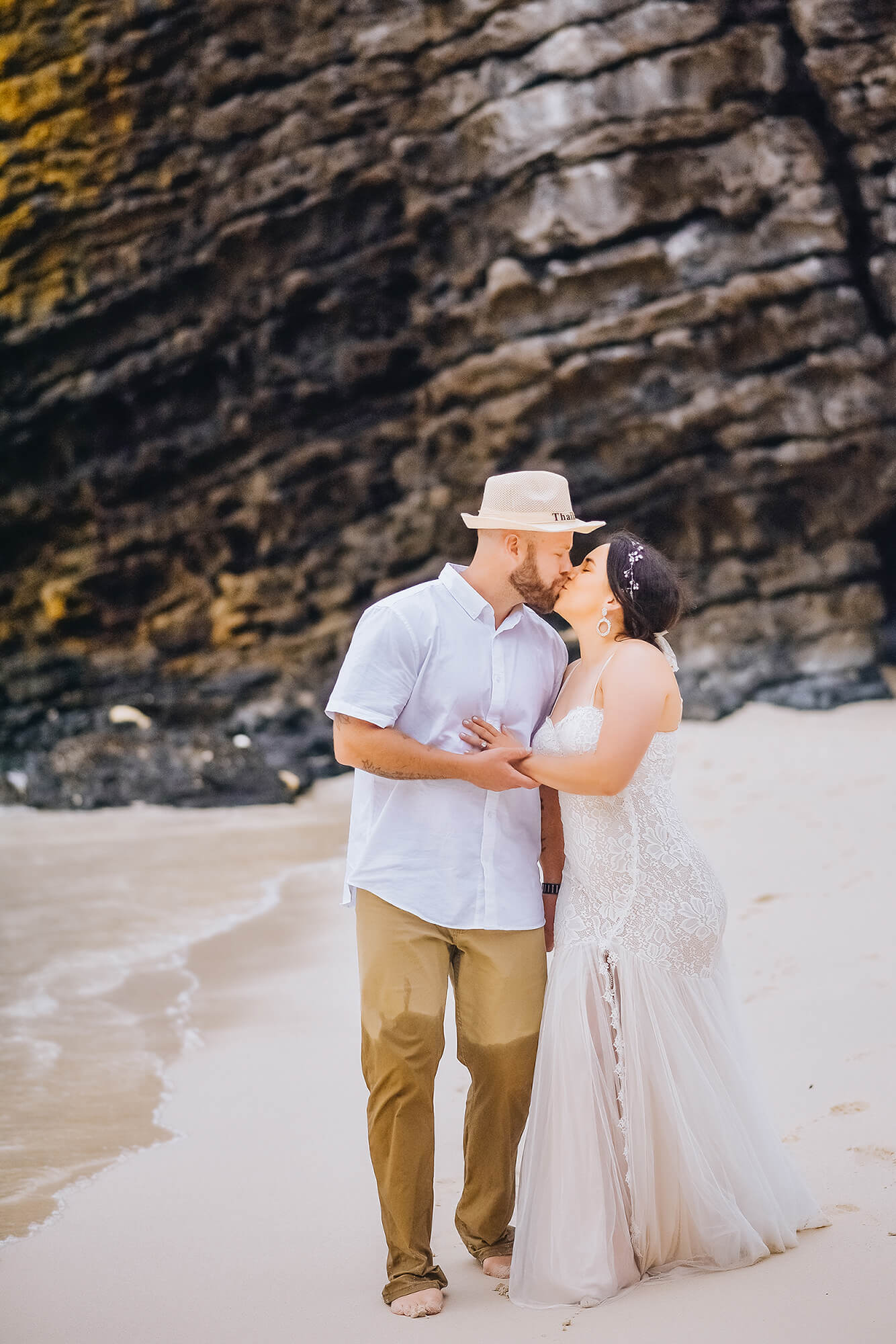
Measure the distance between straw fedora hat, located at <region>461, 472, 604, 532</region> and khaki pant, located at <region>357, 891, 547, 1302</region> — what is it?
1017 mm

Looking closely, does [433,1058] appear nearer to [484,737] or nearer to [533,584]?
[484,737]

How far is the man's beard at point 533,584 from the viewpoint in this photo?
9.94 feet

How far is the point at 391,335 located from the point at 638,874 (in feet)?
43.1

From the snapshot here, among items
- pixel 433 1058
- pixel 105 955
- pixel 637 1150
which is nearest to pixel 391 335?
pixel 105 955

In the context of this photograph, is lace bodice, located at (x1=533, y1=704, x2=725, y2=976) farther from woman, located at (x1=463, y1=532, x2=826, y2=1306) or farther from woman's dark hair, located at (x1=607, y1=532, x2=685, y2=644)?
woman's dark hair, located at (x1=607, y1=532, x2=685, y2=644)

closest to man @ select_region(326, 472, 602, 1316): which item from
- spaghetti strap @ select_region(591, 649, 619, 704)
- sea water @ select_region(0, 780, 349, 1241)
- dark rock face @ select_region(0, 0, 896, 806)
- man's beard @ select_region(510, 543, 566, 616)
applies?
man's beard @ select_region(510, 543, 566, 616)

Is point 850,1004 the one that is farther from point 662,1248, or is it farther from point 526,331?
point 526,331

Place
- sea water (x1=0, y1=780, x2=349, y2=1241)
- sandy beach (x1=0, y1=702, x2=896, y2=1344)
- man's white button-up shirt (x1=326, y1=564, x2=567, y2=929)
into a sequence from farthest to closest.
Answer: sea water (x1=0, y1=780, x2=349, y2=1241)
man's white button-up shirt (x1=326, y1=564, x2=567, y2=929)
sandy beach (x1=0, y1=702, x2=896, y2=1344)

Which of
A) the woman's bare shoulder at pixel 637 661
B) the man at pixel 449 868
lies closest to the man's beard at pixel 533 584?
the man at pixel 449 868

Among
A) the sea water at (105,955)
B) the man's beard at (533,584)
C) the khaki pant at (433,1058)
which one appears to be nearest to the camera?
the khaki pant at (433,1058)

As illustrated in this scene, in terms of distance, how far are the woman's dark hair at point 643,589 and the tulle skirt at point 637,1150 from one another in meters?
0.82

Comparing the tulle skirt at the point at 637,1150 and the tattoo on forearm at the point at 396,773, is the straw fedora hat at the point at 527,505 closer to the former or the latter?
the tattoo on forearm at the point at 396,773

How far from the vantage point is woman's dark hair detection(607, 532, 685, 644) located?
2.91 metres

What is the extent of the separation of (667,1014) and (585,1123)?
0.31m
